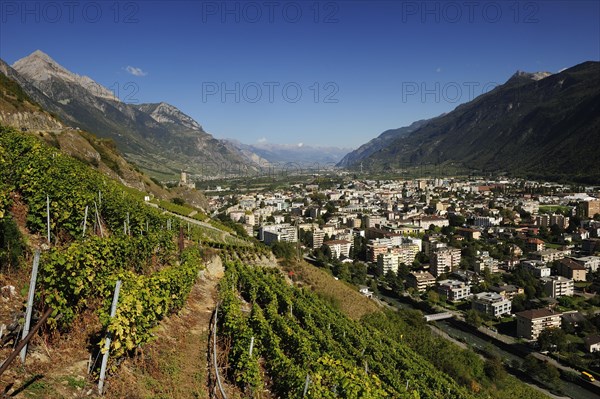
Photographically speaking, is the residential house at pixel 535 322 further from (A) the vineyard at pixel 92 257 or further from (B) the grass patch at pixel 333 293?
(A) the vineyard at pixel 92 257

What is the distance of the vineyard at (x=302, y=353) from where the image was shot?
720 cm

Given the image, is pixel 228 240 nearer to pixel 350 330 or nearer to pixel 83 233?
pixel 350 330

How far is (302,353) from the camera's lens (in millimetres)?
9664

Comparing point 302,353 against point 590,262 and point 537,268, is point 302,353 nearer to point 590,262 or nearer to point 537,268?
Result: point 537,268

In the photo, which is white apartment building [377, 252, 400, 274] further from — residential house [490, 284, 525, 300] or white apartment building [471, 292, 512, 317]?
white apartment building [471, 292, 512, 317]

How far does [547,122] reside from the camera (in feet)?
560

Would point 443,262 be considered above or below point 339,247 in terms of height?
below

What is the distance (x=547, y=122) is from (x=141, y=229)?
633 feet

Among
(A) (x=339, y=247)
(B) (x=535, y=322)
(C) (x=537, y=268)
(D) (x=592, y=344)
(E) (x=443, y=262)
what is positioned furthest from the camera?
(A) (x=339, y=247)

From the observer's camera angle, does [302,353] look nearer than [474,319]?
Yes

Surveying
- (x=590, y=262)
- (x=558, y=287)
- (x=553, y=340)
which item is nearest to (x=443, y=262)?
(x=558, y=287)

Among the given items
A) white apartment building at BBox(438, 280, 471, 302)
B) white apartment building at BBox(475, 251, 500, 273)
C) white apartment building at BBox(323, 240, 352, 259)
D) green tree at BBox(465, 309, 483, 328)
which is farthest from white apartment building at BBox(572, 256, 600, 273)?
white apartment building at BBox(323, 240, 352, 259)

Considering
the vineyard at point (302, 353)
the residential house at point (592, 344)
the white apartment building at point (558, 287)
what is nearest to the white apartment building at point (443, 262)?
the white apartment building at point (558, 287)

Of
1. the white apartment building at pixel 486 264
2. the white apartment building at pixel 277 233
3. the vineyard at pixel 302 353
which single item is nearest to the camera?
the vineyard at pixel 302 353
